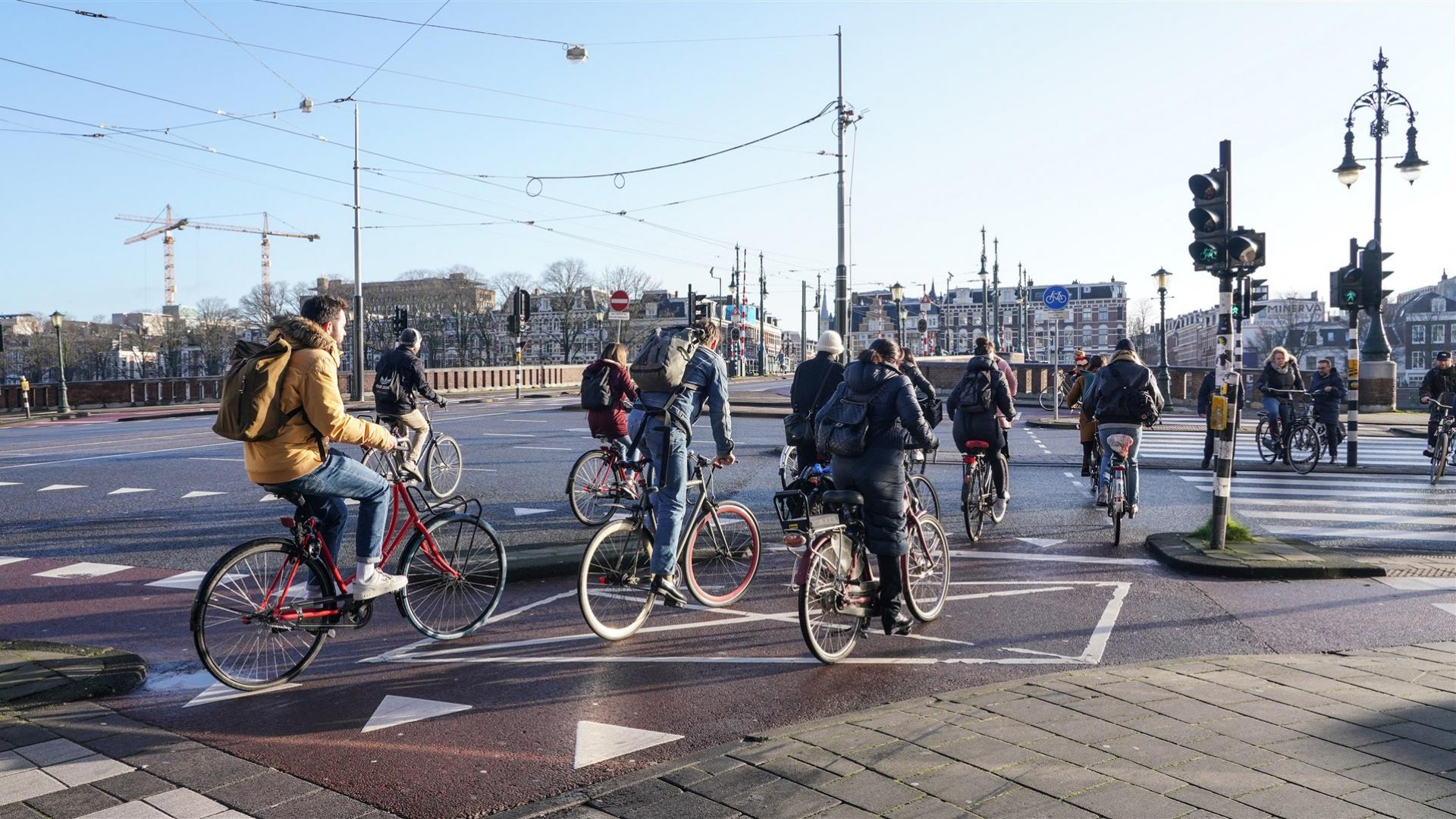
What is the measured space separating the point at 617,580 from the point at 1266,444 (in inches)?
525

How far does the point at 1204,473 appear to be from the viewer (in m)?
15.0

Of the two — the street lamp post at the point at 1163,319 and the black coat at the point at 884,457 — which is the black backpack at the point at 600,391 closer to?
the black coat at the point at 884,457

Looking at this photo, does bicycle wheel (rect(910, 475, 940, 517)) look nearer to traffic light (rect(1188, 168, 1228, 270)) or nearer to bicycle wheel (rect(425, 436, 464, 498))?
traffic light (rect(1188, 168, 1228, 270))

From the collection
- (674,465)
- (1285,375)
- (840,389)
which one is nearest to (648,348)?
(674,465)

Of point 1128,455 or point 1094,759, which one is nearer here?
point 1094,759

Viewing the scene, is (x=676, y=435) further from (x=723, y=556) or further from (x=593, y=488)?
(x=593, y=488)

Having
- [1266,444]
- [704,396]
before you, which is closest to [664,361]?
[704,396]

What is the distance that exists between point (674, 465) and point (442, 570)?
54.3 inches

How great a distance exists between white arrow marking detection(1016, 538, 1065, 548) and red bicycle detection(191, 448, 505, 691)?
4987mm

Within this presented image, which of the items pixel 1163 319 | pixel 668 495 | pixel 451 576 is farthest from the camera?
pixel 1163 319

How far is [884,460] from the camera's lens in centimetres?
561

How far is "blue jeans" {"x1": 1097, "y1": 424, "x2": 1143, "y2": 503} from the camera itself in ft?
32.2

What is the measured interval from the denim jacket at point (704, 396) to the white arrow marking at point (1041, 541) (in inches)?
146

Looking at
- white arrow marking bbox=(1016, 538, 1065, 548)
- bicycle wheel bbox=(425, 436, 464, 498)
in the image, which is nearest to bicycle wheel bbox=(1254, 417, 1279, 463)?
white arrow marking bbox=(1016, 538, 1065, 548)
